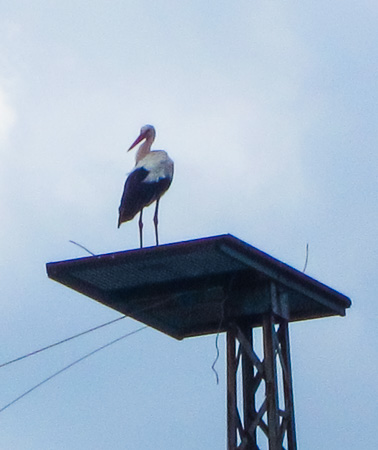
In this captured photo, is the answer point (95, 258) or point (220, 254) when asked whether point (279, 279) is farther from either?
point (95, 258)

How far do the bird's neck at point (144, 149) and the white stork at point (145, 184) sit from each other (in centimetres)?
42

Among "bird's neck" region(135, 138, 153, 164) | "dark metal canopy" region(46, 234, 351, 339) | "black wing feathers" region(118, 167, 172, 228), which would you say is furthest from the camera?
"bird's neck" region(135, 138, 153, 164)

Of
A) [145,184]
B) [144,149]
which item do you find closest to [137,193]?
[145,184]

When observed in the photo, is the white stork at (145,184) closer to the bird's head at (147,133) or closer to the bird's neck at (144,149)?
the bird's neck at (144,149)

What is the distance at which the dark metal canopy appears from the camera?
248 inches

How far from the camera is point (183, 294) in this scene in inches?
271

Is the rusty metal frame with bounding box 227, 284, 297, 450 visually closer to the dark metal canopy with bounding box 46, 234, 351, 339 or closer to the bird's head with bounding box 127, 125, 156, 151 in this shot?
the dark metal canopy with bounding box 46, 234, 351, 339

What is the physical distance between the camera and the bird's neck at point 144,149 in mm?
10759

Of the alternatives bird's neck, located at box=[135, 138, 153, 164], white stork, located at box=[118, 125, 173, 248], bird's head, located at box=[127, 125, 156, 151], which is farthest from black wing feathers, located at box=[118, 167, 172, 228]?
bird's head, located at box=[127, 125, 156, 151]

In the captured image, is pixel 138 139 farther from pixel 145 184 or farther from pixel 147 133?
pixel 145 184

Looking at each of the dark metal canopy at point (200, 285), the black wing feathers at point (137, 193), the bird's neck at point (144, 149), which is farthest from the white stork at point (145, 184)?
the dark metal canopy at point (200, 285)

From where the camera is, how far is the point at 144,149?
11.2m

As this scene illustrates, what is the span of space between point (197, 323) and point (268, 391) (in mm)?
1027

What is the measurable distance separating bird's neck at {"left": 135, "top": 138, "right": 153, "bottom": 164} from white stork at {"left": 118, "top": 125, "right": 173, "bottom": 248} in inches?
16.5
